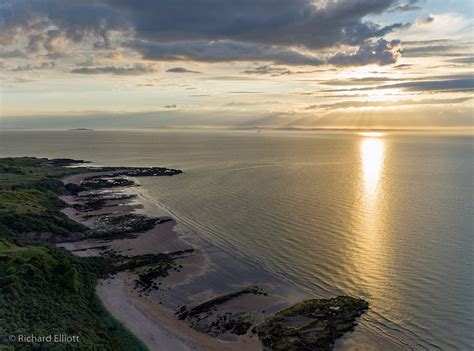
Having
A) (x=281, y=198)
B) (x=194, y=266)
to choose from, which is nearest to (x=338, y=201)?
(x=281, y=198)

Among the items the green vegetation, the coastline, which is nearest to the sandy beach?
the coastline

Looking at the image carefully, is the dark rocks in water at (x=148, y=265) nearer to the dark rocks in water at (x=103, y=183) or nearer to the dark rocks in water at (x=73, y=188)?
the dark rocks in water at (x=73, y=188)

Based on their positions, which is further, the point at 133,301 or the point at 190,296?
the point at 190,296

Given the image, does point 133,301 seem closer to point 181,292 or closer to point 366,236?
point 181,292

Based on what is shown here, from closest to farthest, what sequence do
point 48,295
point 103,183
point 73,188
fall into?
point 48,295 < point 73,188 < point 103,183

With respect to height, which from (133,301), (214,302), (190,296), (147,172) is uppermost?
(147,172)

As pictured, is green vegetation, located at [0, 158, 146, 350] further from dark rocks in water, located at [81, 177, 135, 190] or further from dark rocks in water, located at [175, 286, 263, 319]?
dark rocks in water, located at [81, 177, 135, 190]

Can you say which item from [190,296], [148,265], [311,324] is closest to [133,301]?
[190,296]
